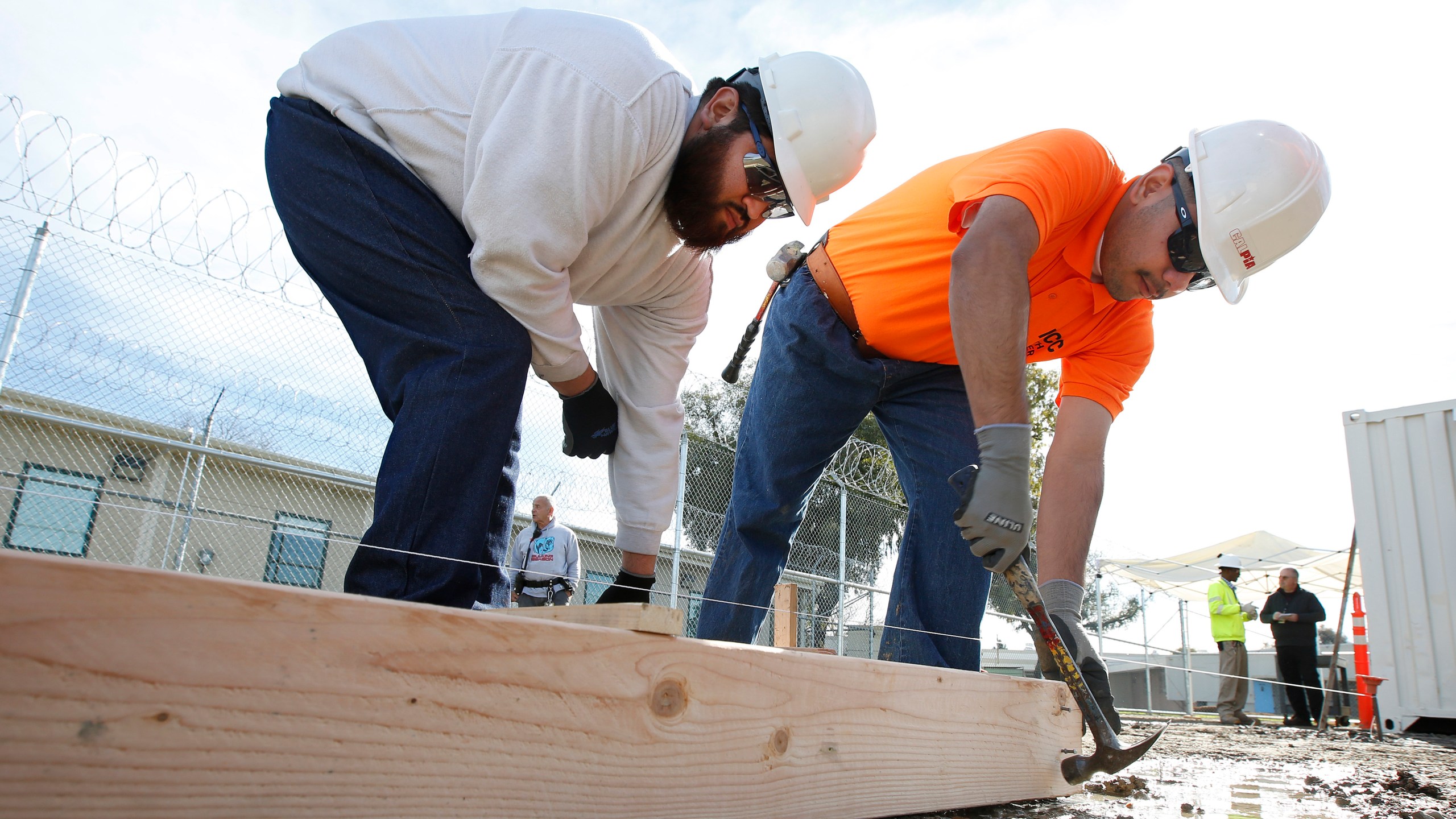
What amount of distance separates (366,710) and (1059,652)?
1.50 meters

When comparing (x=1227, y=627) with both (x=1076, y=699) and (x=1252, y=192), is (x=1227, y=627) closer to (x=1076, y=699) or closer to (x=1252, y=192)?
(x=1252, y=192)

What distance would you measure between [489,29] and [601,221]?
1.42 feet

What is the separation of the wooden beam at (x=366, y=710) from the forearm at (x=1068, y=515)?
1.32m

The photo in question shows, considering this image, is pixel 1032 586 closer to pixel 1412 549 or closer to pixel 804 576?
pixel 1412 549

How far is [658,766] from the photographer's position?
3.01 feet

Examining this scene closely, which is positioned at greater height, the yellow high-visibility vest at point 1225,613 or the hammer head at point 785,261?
the hammer head at point 785,261

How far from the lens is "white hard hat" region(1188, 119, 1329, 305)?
2.11m

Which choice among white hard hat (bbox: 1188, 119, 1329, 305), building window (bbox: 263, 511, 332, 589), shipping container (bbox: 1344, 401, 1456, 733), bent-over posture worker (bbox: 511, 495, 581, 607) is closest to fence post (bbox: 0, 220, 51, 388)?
building window (bbox: 263, 511, 332, 589)

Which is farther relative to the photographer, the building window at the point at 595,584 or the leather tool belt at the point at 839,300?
the building window at the point at 595,584

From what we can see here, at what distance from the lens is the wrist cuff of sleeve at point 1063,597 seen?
2.15 meters

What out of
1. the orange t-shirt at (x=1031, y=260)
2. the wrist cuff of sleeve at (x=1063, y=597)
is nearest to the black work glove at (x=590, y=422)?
the orange t-shirt at (x=1031, y=260)

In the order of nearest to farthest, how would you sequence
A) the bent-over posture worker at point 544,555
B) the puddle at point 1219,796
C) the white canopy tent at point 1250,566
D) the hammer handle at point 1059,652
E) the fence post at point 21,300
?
1. the puddle at point 1219,796
2. the hammer handle at point 1059,652
3. the fence post at point 21,300
4. the bent-over posture worker at point 544,555
5. the white canopy tent at point 1250,566

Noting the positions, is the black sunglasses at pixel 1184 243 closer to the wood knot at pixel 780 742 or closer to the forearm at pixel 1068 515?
the forearm at pixel 1068 515

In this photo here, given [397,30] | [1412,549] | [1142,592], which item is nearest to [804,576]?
[1412,549]
